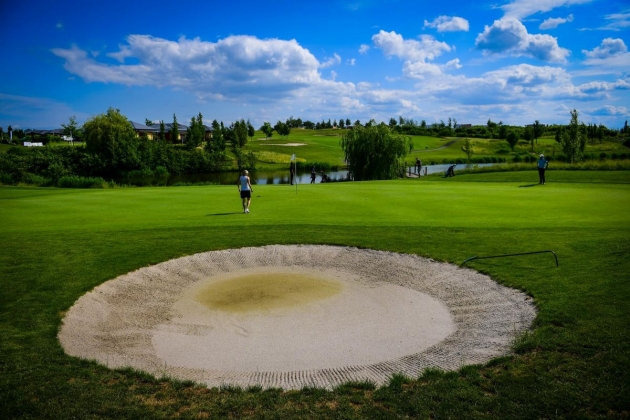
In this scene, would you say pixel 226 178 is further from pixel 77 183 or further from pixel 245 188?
pixel 245 188

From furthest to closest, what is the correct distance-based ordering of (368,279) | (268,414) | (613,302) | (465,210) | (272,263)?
(465,210), (272,263), (368,279), (613,302), (268,414)

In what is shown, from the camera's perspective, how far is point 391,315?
10016mm

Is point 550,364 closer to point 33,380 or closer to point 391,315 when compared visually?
point 391,315

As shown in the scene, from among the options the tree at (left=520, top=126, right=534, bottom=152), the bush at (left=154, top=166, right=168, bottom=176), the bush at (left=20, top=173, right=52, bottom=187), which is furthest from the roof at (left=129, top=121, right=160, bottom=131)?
the tree at (left=520, top=126, right=534, bottom=152)

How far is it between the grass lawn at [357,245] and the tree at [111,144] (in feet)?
203

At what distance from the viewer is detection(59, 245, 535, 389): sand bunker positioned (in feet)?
25.2

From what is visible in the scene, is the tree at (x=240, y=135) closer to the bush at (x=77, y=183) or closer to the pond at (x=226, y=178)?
the pond at (x=226, y=178)

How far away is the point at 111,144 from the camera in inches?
3280

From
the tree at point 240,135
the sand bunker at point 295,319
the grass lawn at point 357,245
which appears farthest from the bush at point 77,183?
the tree at point 240,135

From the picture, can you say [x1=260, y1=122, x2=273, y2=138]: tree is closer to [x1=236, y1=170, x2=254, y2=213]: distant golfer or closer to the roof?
the roof

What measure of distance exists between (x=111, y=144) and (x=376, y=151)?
5367cm

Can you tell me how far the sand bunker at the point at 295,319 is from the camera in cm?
767

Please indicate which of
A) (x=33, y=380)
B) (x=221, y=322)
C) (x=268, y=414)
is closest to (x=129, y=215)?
(x=221, y=322)

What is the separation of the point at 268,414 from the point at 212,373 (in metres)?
1.94
